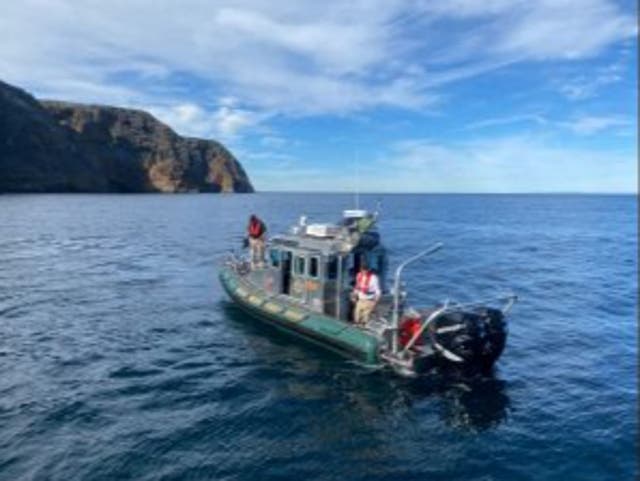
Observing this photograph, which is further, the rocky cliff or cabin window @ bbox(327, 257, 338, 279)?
the rocky cliff

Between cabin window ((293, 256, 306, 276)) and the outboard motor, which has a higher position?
cabin window ((293, 256, 306, 276))

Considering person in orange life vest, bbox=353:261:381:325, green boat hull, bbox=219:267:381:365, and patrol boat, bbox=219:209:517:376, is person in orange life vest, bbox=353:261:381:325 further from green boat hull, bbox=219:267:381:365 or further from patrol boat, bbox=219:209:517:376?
green boat hull, bbox=219:267:381:365

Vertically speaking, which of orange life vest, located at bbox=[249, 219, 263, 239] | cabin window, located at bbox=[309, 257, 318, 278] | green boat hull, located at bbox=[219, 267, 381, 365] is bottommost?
green boat hull, located at bbox=[219, 267, 381, 365]

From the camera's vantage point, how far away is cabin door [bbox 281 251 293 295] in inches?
997

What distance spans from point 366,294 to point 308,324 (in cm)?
264

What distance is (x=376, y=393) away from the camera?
19000 mm

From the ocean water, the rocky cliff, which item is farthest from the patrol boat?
the rocky cliff

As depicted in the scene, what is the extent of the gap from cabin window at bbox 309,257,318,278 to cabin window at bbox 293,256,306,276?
470mm

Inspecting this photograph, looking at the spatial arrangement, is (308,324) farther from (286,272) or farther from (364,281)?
(286,272)

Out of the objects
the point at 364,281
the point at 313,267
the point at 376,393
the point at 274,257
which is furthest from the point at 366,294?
the point at 274,257

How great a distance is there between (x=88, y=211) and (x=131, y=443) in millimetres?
90399

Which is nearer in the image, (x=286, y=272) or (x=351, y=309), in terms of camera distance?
(x=351, y=309)

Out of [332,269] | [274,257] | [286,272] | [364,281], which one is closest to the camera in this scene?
[364,281]

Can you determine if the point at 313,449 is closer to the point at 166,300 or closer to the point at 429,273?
the point at 166,300
